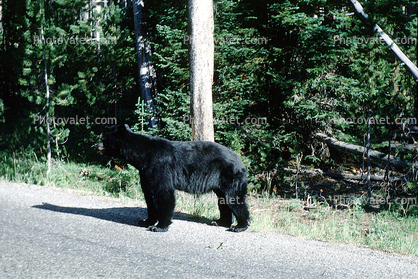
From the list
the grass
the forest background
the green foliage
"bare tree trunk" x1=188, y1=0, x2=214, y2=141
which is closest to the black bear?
the grass

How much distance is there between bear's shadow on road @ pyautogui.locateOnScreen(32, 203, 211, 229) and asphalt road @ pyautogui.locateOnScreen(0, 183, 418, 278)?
29mm

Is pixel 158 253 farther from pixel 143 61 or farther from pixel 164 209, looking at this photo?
pixel 143 61

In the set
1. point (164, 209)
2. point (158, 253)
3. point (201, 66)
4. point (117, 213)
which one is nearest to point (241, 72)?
point (201, 66)

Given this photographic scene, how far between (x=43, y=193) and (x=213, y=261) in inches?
176

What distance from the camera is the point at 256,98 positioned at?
9.13 metres

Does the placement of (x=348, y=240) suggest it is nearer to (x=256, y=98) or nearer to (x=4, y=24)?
(x=256, y=98)

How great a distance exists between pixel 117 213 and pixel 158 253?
1.91m

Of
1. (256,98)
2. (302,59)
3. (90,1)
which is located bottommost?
(256,98)

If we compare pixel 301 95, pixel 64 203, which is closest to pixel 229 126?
pixel 301 95

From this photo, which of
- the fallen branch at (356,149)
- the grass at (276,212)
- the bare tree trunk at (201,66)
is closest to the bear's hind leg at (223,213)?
the grass at (276,212)

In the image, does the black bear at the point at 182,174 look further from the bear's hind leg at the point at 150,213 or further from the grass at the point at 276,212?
the grass at the point at 276,212

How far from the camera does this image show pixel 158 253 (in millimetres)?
3982

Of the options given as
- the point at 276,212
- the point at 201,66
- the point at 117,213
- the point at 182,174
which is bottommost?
the point at 276,212

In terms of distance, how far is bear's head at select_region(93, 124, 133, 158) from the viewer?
17.4 feet
